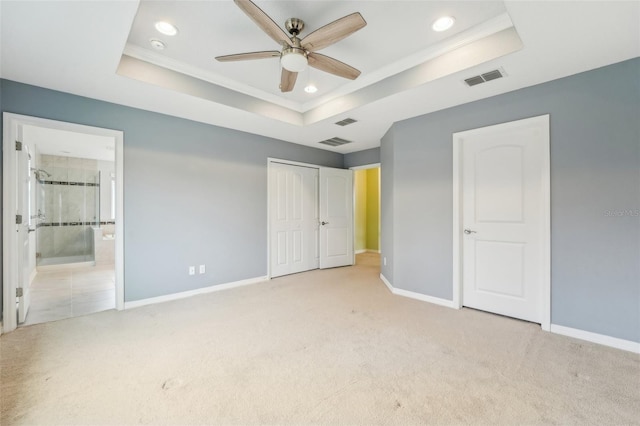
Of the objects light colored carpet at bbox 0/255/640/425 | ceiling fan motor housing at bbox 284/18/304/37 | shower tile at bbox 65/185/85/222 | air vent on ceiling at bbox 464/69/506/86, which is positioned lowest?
light colored carpet at bbox 0/255/640/425

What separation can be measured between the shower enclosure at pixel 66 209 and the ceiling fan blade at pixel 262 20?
6592mm

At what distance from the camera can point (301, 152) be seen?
5.12 meters

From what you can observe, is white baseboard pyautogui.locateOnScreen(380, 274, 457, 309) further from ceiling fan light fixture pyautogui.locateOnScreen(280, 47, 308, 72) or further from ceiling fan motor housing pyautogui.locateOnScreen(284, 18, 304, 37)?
ceiling fan motor housing pyautogui.locateOnScreen(284, 18, 304, 37)

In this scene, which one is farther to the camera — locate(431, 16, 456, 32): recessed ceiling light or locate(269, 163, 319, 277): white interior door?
locate(269, 163, 319, 277): white interior door

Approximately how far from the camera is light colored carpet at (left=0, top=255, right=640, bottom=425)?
1577mm

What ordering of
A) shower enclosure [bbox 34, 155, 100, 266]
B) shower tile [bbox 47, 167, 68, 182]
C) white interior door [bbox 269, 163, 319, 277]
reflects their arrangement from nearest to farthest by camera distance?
white interior door [bbox 269, 163, 319, 277], shower enclosure [bbox 34, 155, 100, 266], shower tile [bbox 47, 167, 68, 182]

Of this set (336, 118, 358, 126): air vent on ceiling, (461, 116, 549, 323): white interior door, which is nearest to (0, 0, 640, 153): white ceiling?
(336, 118, 358, 126): air vent on ceiling

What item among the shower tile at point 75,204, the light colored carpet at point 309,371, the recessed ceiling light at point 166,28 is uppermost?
the recessed ceiling light at point 166,28

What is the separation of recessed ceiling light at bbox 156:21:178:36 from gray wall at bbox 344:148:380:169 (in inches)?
151

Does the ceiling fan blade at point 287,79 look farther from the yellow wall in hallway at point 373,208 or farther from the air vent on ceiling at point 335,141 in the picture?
the yellow wall in hallway at point 373,208

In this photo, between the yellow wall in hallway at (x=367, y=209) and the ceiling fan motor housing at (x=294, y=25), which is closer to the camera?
the ceiling fan motor housing at (x=294, y=25)

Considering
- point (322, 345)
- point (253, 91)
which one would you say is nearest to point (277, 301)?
point (322, 345)

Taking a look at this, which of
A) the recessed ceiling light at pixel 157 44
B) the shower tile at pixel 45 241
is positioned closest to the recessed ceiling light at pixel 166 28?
the recessed ceiling light at pixel 157 44

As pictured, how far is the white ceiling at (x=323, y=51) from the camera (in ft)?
6.06
